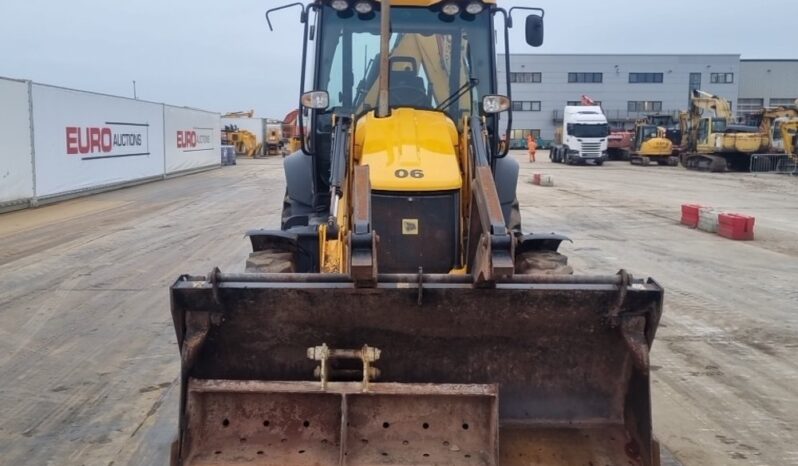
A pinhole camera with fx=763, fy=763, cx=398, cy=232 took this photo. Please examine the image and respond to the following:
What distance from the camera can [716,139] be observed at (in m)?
35.2

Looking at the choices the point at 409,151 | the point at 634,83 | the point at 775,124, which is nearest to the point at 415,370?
the point at 409,151

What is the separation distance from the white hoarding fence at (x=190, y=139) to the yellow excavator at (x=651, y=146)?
22970 mm

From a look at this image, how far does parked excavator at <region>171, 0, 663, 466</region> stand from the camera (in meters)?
3.80

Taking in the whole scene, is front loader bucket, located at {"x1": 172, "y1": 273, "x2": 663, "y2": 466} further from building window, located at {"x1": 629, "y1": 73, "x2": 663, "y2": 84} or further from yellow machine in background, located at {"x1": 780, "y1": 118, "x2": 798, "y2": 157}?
building window, located at {"x1": 629, "y1": 73, "x2": 663, "y2": 84}

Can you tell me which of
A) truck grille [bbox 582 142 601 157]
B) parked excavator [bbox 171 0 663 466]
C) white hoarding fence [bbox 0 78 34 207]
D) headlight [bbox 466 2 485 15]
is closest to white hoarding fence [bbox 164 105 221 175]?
white hoarding fence [bbox 0 78 34 207]

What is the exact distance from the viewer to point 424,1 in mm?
6016

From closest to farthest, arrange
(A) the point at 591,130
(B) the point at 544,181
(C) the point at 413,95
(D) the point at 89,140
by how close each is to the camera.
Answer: (C) the point at 413,95 → (D) the point at 89,140 → (B) the point at 544,181 → (A) the point at 591,130

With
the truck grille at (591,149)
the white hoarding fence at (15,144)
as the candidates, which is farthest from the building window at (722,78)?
the white hoarding fence at (15,144)

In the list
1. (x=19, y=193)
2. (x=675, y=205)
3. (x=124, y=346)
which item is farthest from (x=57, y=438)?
(x=675, y=205)

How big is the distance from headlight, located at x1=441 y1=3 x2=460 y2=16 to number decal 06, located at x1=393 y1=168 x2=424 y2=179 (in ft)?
5.37

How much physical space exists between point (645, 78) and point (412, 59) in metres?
70.9

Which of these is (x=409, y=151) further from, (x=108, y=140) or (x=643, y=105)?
(x=643, y=105)

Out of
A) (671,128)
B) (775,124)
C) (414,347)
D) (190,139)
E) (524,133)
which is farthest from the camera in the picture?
(524,133)

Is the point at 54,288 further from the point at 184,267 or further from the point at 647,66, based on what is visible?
the point at 647,66
